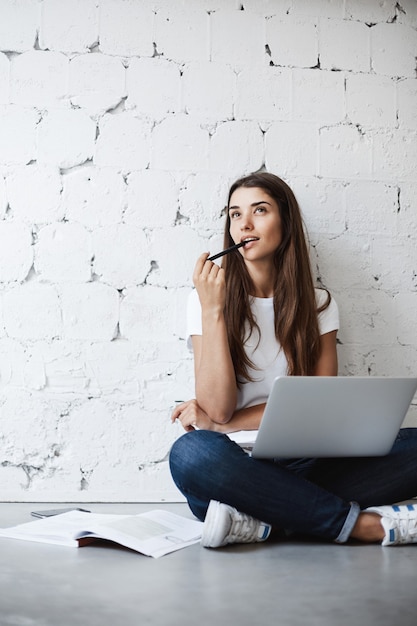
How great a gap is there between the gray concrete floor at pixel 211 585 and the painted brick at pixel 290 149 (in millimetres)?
1229

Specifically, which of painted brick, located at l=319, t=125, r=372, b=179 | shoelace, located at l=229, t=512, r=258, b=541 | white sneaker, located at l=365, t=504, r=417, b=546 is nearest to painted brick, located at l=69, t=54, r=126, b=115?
painted brick, located at l=319, t=125, r=372, b=179

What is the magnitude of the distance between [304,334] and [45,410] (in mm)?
837

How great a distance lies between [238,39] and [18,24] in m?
0.71

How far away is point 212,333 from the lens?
201cm

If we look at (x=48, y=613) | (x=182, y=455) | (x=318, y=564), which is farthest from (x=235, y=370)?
(x=48, y=613)

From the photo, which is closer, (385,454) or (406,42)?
(385,454)

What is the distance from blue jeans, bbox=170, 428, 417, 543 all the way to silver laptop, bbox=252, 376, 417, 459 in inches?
2.6

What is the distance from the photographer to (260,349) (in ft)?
7.11

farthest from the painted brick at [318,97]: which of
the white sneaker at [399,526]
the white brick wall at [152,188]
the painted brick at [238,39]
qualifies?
the white sneaker at [399,526]

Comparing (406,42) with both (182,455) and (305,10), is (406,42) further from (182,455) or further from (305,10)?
(182,455)

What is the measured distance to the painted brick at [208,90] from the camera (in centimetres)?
240

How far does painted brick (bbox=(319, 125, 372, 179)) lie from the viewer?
2.46 metres

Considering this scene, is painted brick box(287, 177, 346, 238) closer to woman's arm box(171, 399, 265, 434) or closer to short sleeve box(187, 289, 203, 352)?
short sleeve box(187, 289, 203, 352)

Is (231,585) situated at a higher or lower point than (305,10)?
lower
